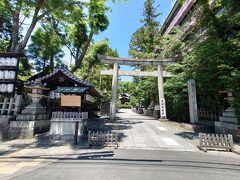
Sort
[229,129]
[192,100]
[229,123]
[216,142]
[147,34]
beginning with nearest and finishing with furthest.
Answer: [216,142] → [229,129] → [229,123] → [192,100] → [147,34]

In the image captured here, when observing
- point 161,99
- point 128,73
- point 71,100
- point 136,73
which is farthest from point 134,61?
point 71,100

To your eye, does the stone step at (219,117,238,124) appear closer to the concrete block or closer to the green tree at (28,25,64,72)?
the concrete block

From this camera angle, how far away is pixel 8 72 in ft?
41.3

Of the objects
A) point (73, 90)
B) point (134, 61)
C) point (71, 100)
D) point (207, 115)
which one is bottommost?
point (207, 115)

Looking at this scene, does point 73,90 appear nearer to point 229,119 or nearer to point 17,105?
point 17,105

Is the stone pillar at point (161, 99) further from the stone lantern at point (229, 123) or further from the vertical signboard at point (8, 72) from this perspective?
the vertical signboard at point (8, 72)

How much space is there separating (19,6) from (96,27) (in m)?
6.74

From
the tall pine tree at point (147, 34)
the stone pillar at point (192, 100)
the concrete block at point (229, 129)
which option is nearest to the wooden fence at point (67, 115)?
the concrete block at point (229, 129)

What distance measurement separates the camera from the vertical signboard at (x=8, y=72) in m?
12.4

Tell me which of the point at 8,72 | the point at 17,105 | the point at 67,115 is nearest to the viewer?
the point at 8,72

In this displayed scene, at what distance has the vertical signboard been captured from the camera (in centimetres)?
1242

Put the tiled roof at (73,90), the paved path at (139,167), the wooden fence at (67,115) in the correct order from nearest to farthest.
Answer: the paved path at (139,167) → the tiled roof at (73,90) → the wooden fence at (67,115)

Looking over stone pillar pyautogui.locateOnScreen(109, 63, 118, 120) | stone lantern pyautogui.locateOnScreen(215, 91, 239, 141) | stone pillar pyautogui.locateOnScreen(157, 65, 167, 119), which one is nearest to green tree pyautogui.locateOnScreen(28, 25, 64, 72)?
stone pillar pyautogui.locateOnScreen(109, 63, 118, 120)

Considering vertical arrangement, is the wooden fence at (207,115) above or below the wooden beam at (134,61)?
below
